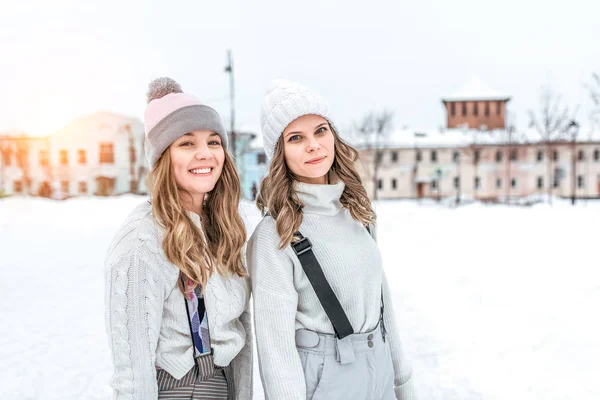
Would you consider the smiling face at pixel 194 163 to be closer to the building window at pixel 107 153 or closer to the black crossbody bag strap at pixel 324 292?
the black crossbody bag strap at pixel 324 292

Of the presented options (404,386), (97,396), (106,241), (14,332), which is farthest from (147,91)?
(106,241)

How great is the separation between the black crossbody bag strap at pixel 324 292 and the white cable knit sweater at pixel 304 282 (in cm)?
4

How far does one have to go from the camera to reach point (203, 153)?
247cm

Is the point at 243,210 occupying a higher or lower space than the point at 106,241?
higher

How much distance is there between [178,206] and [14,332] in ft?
18.4

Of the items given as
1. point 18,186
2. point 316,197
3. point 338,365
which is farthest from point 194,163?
point 18,186

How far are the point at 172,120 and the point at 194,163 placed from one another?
223mm

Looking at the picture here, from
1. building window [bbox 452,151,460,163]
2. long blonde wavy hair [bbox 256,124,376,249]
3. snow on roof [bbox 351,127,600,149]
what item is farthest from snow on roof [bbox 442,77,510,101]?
long blonde wavy hair [bbox 256,124,376,249]

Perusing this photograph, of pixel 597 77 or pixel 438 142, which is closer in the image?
pixel 597 77

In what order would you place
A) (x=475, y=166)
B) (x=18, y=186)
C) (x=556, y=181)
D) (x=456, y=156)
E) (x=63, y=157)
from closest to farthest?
1. (x=63, y=157)
2. (x=18, y=186)
3. (x=475, y=166)
4. (x=556, y=181)
5. (x=456, y=156)

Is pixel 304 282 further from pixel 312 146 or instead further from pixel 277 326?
pixel 312 146

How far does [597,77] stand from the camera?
2256cm

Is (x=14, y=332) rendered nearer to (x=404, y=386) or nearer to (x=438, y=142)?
(x=404, y=386)

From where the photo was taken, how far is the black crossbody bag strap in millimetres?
2344
